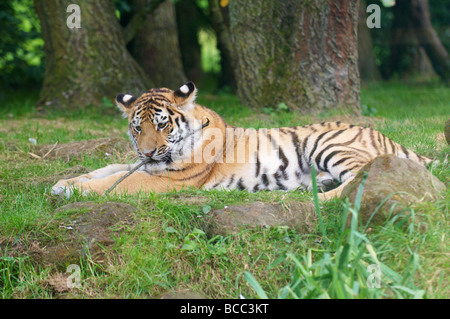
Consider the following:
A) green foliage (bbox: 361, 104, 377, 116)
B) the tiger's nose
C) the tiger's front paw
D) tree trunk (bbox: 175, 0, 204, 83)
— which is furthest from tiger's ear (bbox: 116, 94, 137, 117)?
tree trunk (bbox: 175, 0, 204, 83)

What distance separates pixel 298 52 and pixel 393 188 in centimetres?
443

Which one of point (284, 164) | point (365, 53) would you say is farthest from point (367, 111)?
point (365, 53)

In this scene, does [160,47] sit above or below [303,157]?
above

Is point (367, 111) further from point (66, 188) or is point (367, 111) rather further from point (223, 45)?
point (66, 188)

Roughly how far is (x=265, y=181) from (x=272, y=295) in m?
1.68

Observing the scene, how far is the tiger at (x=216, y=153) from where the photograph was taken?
4691 mm

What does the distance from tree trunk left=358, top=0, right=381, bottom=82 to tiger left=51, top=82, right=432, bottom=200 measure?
375 inches

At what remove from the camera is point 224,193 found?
430 cm

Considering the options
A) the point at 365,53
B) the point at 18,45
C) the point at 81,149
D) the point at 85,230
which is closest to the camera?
the point at 85,230

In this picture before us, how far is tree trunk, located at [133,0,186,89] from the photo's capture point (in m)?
10.9

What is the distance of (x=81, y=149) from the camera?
6.16 metres

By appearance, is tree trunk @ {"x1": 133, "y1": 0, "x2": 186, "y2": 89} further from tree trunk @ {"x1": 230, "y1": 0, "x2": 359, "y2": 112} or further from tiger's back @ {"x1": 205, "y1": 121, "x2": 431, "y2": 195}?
tiger's back @ {"x1": 205, "y1": 121, "x2": 431, "y2": 195}

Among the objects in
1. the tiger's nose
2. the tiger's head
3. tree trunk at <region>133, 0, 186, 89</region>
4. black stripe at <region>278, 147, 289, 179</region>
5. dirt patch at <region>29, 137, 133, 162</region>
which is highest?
tree trunk at <region>133, 0, 186, 89</region>

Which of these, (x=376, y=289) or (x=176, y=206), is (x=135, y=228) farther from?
(x=376, y=289)
